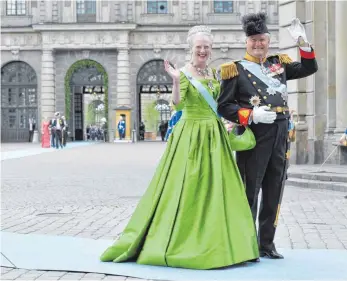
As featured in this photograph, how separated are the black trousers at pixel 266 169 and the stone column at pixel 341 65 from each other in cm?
1125

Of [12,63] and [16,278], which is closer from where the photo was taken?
[16,278]

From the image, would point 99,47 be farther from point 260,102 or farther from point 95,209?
point 260,102

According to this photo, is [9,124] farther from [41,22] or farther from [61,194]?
[61,194]

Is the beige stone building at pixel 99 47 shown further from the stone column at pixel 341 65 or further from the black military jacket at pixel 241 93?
the black military jacket at pixel 241 93

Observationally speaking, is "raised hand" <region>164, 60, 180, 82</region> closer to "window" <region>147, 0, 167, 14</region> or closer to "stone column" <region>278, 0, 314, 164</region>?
"stone column" <region>278, 0, 314, 164</region>

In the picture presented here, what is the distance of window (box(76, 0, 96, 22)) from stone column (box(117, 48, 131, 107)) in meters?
2.79

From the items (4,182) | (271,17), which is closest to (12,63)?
(271,17)

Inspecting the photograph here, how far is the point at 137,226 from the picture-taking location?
6055mm

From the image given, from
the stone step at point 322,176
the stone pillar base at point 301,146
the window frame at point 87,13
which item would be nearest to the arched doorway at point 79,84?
the window frame at point 87,13

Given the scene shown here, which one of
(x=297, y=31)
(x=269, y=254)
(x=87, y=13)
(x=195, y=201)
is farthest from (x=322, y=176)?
(x=87, y=13)

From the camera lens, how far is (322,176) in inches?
557

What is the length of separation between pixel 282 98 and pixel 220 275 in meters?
1.52

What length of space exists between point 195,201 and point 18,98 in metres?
40.1

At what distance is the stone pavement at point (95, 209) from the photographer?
24.9 feet
